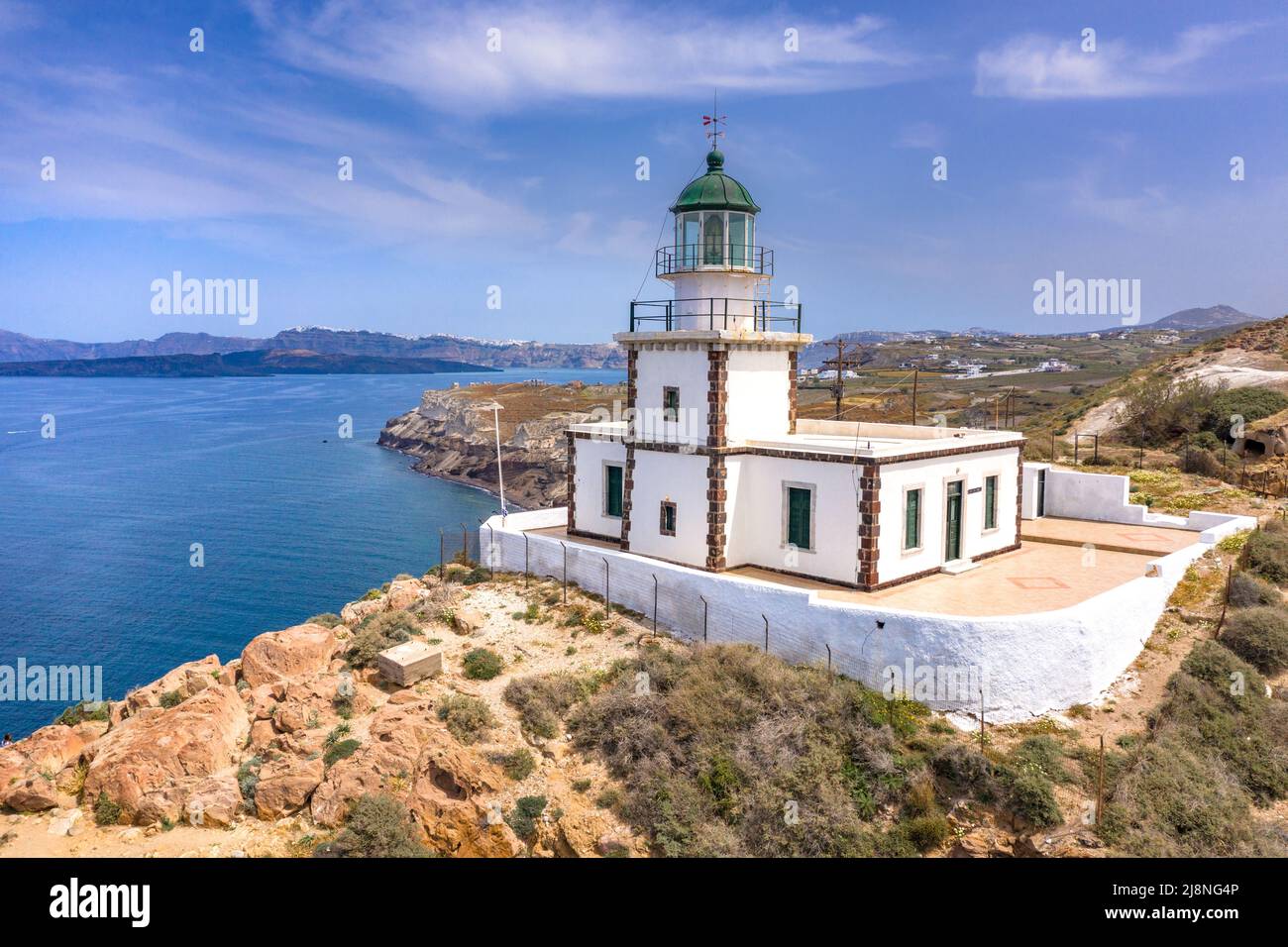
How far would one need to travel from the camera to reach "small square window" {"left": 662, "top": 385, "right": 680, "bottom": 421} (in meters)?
19.5

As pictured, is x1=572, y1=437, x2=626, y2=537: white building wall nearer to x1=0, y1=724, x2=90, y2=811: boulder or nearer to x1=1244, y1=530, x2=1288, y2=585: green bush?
x1=0, y1=724, x2=90, y2=811: boulder

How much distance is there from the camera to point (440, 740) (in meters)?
14.8

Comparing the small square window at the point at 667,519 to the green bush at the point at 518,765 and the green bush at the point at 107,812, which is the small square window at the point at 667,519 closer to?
the green bush at the point at 518,765

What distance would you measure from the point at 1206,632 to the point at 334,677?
706 inches

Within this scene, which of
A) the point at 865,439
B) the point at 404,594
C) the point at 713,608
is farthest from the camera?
the point at 404,594

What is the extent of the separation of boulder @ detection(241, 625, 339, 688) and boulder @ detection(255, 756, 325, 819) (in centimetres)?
376

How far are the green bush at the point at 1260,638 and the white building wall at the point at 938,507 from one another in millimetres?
5083

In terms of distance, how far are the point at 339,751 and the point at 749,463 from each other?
10252mm

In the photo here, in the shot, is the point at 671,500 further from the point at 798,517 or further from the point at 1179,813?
the point at 1179,813

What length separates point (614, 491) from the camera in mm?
21031

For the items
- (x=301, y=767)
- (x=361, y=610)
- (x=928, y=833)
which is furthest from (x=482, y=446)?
(x=928, y=833)

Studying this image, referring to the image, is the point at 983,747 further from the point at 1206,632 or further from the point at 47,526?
the point at 47,526

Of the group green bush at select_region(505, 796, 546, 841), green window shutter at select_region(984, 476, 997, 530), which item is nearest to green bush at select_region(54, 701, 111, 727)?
green bush at select_region(505, 796, 546, 841)
